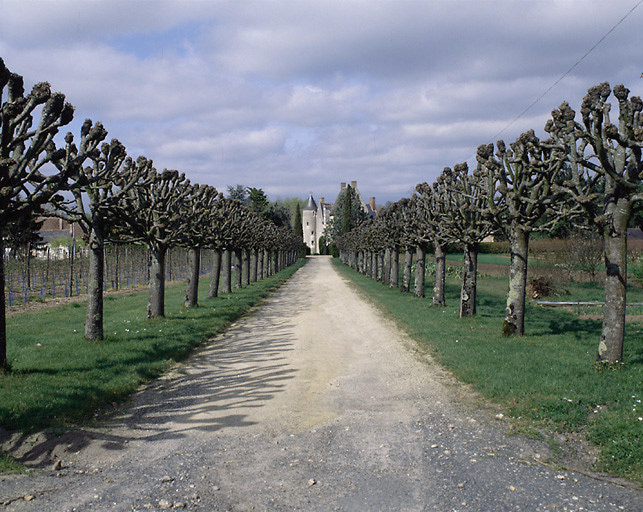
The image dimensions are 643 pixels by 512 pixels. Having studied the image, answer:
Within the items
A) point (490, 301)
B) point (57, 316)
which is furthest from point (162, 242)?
point (490, 301)

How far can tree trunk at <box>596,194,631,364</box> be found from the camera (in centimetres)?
928

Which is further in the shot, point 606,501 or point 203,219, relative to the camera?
point 203,219

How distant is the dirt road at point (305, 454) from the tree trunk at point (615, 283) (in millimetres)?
3027

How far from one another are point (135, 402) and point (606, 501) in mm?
6485

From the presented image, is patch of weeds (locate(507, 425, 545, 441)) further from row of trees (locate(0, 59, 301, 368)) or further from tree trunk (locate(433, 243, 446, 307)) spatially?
tree trunk (locate(433, 243, 446, 307))

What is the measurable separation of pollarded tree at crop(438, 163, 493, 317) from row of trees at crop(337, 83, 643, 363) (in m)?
0.03

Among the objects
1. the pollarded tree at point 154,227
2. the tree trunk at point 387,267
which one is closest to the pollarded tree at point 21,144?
the pollarded tree at point 154,227

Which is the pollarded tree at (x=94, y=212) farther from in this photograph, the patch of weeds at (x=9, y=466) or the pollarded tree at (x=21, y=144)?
the patch of weeds at (x=9, y=466)

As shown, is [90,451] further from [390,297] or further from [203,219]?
[390,297]

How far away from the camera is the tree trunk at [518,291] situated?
13203 millimetres

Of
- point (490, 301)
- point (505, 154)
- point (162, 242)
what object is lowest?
point (490, 301)

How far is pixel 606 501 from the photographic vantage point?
16.0 ft

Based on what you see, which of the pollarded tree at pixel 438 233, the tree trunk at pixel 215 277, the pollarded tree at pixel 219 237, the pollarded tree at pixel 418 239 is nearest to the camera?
the pollarded tree at pixel 438 233

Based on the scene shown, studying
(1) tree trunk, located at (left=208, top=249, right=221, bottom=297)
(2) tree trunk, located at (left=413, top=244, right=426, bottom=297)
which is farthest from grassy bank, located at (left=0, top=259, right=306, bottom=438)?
(2) tree trunk, located at (left=413, top=244, right=426, bottom=297)
